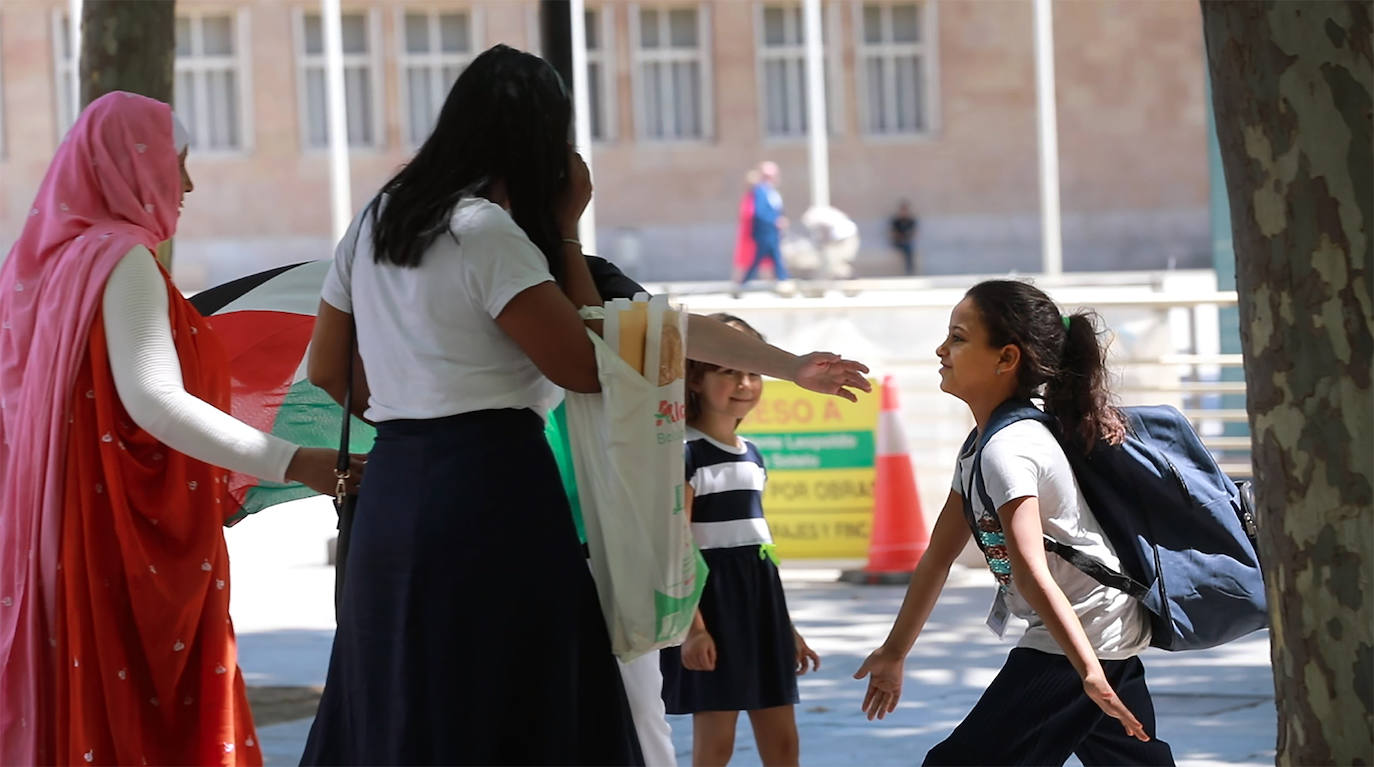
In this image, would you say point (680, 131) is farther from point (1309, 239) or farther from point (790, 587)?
point (1309, 239)

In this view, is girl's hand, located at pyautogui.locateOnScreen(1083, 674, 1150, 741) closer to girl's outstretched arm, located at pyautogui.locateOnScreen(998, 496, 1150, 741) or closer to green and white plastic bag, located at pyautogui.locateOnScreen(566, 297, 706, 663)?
girl's outstretched arm, located at pyautogui.locateOnScreen(998, 496, 1150, 741)

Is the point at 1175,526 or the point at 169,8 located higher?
the point at 169,8

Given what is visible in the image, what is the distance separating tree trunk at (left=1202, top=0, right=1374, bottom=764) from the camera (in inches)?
134

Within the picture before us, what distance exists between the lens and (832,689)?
6.95 metres

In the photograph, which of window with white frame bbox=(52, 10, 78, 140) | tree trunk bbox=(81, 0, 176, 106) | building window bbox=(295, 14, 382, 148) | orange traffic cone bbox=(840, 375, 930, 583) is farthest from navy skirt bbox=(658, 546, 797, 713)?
window with white frame bbox=(52, 10, 78, 140)

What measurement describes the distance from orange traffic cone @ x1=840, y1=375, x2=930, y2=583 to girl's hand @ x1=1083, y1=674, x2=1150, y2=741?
551 cm

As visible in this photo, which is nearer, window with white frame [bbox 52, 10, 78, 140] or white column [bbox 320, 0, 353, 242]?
white column [bbox 320, 0, 353, 242]

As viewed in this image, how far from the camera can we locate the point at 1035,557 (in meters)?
3.73

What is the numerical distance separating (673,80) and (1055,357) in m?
29.5

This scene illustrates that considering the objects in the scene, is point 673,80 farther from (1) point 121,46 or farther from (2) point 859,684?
(1) point 121,46

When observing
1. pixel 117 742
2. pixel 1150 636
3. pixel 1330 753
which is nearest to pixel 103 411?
pixel 117 742

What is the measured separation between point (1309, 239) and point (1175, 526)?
2.51 ft

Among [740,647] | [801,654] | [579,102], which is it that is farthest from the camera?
[579,102]

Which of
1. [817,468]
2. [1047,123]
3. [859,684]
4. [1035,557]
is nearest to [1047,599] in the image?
[1035,557]
